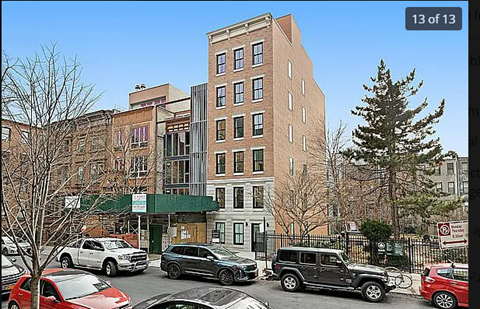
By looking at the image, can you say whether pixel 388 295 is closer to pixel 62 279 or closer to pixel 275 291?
pixel 275 291

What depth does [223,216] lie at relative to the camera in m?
29.0

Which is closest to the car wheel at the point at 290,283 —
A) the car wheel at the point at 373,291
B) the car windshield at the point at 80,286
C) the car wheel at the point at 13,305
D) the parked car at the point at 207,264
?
the parked car at the point at 207,264

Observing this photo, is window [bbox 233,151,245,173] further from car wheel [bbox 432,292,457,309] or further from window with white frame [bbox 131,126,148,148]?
car wheel [bbox 432,292,457,309]

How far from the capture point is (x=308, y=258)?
45.4 feet

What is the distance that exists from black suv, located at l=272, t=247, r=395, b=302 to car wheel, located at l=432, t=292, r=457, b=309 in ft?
4.75

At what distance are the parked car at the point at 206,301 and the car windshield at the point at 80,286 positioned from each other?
8.32 ft

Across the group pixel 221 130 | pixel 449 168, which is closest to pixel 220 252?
pixel 221 130

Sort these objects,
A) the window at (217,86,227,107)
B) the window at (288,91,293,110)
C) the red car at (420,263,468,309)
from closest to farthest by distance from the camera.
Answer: the red car at (420,263,468,309) → the window at (217,86,227,107) → the window at (288,91,293,110)

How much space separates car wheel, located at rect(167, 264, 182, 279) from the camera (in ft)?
52.9

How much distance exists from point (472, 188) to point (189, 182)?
30.5m

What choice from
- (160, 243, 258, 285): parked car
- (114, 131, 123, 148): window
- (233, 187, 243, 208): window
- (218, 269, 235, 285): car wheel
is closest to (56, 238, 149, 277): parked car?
(160, 243, 258, 285): parked car

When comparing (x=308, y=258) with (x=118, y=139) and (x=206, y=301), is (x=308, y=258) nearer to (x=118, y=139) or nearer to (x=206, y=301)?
(x=206, y=301)

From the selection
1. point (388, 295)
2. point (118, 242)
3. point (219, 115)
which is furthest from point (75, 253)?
point (219, 115)

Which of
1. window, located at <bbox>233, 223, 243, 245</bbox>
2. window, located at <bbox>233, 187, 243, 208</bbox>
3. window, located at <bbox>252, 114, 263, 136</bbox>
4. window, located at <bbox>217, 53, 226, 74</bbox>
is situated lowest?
window, located at <bbox>233, 223, 243, 245</bbox>
